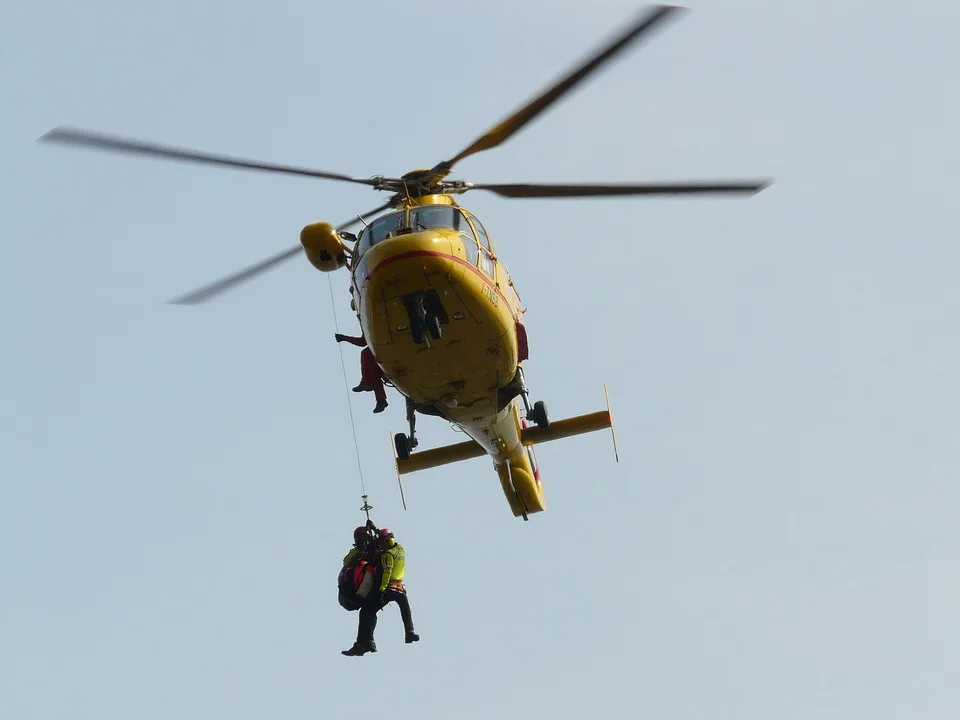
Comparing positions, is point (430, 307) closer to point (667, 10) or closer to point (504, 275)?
point (504, 275)

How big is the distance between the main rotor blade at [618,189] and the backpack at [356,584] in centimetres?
550

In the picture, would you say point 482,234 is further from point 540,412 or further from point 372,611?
point 372,611

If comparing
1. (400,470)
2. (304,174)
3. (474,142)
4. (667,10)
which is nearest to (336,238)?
(304,174)

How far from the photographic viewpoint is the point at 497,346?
1664 centimetres

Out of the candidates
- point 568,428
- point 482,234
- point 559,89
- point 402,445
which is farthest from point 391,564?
point 559,89

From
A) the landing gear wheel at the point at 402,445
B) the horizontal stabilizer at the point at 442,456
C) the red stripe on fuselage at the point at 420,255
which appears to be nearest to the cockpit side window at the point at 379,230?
the red stripe on fuselage at the point at 420,255

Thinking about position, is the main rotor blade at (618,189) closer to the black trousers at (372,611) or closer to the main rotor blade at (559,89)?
the main rotor blade at (559,89)

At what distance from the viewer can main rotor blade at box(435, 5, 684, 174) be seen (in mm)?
14141

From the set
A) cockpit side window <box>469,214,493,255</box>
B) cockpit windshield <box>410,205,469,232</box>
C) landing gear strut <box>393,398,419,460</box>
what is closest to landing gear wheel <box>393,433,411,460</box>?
landing gear strut <box>393,398,419,460</box>

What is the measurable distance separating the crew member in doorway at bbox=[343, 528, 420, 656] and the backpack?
115 mm

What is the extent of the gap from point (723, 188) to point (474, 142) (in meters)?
3.30

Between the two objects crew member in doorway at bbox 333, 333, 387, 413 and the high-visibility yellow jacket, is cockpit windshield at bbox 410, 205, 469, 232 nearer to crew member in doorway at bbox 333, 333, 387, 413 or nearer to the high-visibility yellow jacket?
crew member in doorway at bbox 333, 333, 387, 413

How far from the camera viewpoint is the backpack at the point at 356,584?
18.3 m

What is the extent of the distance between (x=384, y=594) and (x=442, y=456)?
3.15m
